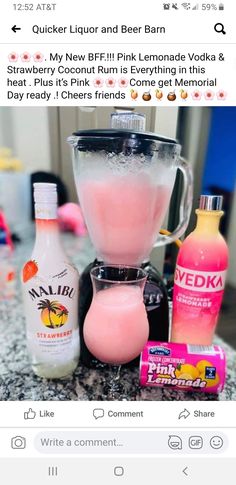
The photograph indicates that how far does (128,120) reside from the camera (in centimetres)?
38

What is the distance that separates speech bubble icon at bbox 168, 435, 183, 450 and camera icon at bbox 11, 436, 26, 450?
0.16 meters

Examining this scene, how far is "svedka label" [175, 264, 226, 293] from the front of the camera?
379 mm

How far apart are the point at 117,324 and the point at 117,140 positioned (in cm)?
20

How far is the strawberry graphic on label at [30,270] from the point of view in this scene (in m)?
0.38

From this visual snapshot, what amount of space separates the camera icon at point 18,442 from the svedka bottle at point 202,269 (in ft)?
0.75
